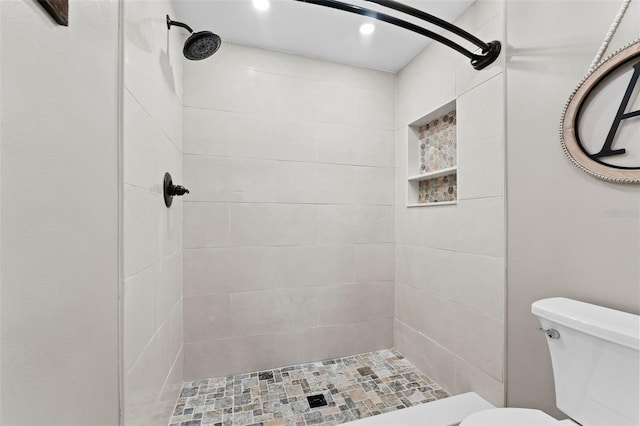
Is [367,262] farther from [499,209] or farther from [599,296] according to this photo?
[599,296]

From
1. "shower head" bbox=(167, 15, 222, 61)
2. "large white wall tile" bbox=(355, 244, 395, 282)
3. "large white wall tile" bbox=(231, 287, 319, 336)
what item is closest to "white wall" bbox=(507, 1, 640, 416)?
"large white wall tile" bbox=(355, 244, 395, 282)

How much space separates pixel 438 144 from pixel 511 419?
152cm

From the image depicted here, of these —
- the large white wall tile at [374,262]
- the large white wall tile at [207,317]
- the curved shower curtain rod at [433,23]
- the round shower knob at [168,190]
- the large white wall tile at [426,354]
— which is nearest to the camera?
the curved shower curtain rod at [433,23]

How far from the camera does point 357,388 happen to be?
1.63 m

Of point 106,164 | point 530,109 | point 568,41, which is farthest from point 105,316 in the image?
point 568,41

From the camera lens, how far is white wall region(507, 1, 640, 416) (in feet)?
3.04

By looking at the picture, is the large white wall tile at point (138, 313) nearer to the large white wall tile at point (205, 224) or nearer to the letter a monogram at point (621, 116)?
the large white wall tile at point (205, 224)

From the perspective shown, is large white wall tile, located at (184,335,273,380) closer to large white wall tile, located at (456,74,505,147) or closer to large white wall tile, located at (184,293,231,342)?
large white wall tile, located at (184,293,231,342)

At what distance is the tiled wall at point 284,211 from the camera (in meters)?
1.74

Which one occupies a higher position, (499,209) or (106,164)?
(106,164)

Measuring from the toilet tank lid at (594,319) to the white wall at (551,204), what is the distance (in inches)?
2.8

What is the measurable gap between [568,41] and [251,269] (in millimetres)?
1943

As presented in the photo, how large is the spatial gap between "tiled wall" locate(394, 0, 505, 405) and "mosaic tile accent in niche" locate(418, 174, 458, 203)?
0.45 feet

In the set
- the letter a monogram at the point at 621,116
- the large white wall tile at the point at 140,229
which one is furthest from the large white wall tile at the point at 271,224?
the letter a monogram at the point at 621,116
